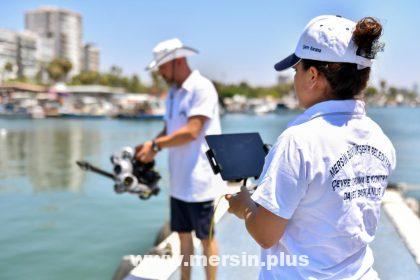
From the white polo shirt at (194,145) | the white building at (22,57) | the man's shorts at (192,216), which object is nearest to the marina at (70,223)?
the white polo shirt at (194,145)

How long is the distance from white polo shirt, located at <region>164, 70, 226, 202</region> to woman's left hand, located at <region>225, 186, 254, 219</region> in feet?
4.85

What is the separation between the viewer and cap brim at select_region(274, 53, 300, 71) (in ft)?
5.77

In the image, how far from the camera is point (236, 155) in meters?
2.23

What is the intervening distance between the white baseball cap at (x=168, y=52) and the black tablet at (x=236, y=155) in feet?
4.19

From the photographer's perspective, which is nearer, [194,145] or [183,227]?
[194,145]

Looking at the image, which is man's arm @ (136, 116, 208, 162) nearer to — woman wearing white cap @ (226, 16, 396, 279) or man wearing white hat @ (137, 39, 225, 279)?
man wearing white hat @ (137, 39, 225, 279)

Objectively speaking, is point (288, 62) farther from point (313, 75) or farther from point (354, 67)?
point (354, 67)

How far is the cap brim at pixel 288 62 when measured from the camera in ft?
5.77

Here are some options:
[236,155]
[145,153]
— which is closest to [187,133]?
[145,153]

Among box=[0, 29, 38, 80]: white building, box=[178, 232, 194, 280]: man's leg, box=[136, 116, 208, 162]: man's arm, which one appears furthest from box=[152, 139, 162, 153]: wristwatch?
box=[0, 29, 38, 80]: white building

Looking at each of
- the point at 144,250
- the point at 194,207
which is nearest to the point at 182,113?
the point at 194,207

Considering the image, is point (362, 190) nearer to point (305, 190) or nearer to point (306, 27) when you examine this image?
point (305, 190)

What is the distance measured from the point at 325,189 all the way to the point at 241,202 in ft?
1.10

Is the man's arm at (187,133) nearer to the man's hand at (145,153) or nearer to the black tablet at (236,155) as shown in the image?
the man's hand at (145,153)
